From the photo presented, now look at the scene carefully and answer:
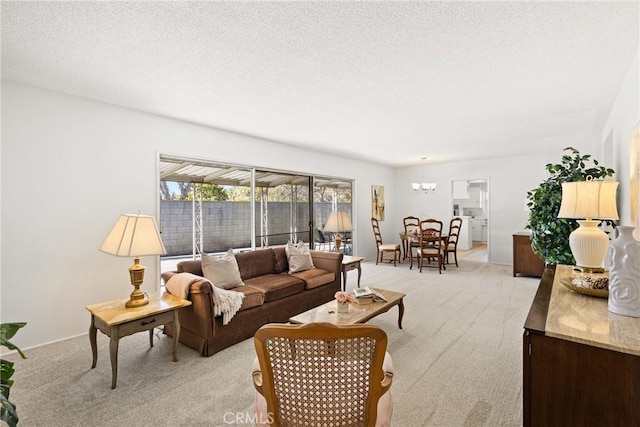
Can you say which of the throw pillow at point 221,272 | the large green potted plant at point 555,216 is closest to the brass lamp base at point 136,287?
the throw pillow at point 221,272

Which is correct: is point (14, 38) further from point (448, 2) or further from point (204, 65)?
point (448, 2)

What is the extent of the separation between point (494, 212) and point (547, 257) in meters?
3.32

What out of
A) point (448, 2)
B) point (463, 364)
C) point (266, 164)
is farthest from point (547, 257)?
point (266, 164)

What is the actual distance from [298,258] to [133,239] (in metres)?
2.09

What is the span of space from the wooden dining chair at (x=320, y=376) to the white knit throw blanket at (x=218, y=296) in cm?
155

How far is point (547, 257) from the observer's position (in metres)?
3.81

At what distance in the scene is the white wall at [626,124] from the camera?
236 centimetres

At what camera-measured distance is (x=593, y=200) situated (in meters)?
1.92

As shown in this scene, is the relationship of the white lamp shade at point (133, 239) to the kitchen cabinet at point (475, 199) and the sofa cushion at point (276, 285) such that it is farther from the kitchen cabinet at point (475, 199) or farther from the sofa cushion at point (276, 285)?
the kitchen cabinet at point (475, 199)

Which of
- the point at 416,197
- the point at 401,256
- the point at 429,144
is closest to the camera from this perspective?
the point at 429,144

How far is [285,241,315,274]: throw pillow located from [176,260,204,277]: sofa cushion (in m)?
1.19

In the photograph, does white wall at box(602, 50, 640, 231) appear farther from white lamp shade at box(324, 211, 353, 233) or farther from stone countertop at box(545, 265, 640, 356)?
white lamp shade at box(324, 211, 353, 233)

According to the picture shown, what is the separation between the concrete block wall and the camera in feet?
12.9

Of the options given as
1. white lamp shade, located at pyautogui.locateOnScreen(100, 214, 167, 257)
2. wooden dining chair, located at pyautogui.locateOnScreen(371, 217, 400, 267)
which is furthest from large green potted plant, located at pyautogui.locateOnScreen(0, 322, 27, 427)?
wooden dining chair, located at pyautogui.locateOnScreen(371, 217, 400, 267)
